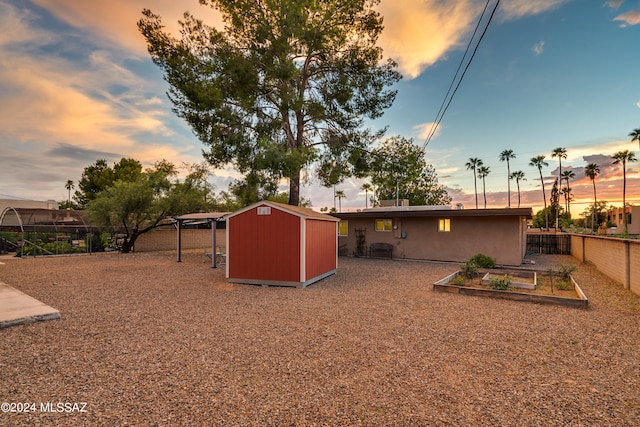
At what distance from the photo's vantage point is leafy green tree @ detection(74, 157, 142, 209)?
35.1 m

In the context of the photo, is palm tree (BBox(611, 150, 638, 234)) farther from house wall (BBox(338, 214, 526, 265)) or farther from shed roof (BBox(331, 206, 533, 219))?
shed roof (BBox(331, 206, 533, 219))

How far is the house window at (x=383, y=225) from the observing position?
619 inches

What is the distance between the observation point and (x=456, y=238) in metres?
14.2

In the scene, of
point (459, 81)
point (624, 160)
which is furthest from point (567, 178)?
point (459, 81)

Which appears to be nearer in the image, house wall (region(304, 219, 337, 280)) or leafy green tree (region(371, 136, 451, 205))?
house wall (region(304, 219, 337, 280))

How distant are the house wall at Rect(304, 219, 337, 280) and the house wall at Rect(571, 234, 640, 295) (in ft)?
26.3

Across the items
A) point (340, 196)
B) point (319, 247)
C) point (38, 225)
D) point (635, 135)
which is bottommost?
point (319, 247)

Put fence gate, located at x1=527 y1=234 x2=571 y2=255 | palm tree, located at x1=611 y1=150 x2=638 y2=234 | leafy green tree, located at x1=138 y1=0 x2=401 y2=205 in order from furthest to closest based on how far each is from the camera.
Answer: palm tree, located at x1=611 y1=150 x2=638 y2=234
fence gate, located at x1=527 y1=234 x2=571 y2=255
leafy green tree, located at x1=138 y1=0 x2=401 y2=205

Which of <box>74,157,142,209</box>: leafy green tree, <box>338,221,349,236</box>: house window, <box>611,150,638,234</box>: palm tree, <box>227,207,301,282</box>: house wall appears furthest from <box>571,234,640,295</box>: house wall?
<box>74,157,142,209</box>: leafy green tree

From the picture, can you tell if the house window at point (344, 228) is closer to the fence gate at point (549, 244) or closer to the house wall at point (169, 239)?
the house wall at point (169, 239)

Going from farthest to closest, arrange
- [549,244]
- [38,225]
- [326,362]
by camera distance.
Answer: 1. [549,244]
2. [38,225]
3. [326,362]

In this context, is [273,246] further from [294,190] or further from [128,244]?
[128,244]

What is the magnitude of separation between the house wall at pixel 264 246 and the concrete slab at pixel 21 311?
4.31 meters

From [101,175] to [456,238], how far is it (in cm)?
3884
